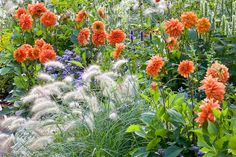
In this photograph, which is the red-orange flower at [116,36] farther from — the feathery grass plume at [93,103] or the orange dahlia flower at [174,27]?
the feathery grass plume at [93,103]

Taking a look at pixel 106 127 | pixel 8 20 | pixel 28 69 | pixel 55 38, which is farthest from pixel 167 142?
pixel 8 20

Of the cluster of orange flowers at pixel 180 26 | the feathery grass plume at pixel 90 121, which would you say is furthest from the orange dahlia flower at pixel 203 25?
the feathery grass plume at pixel 90 121

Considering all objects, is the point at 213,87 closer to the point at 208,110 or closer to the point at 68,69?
the point at 208,110

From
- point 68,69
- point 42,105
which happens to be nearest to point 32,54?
point 68,69

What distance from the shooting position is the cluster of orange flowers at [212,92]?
8.92ft

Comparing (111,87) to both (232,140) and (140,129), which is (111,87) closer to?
(140,129)

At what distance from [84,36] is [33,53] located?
0.61m

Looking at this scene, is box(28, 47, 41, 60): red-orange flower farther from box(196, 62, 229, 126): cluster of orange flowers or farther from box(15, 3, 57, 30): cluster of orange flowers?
box(196, 62, 229, 126): cluster of orange flowers

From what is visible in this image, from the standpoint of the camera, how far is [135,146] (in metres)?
3.54

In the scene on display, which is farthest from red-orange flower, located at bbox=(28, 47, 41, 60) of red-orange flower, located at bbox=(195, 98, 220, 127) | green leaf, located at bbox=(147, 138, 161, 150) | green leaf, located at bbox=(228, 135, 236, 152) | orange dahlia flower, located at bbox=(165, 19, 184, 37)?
green leaf, located at bbox=(228, 135, 236, 152)

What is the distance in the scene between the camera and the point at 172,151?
3127 millimetres

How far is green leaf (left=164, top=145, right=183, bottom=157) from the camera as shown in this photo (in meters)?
3.10

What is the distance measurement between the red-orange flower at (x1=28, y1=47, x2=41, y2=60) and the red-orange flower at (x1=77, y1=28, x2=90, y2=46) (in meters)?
0.52

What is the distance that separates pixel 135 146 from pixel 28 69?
2.09 metres
